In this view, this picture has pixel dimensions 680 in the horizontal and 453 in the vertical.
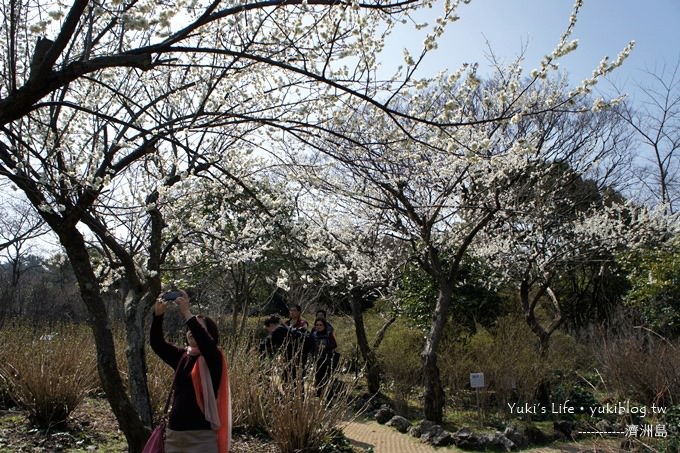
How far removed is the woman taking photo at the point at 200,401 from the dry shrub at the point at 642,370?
16.3 feet

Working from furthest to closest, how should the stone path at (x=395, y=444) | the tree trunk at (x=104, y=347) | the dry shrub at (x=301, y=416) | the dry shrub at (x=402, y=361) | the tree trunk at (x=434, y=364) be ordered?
the dry shrub at (x=402, y=361), the tree trunk at (x=434, y=364), the stone path at (x=395, y=444), the dry shrub at (x=301, y=416), the tree trunk at (x=104, y=347)

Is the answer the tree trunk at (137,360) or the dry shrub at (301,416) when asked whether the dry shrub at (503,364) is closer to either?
the dry shrub at (301,416)

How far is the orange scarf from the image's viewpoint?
3.22 meters

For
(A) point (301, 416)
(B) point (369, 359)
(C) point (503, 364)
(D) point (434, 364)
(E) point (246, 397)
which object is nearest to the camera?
(A) point (301, 416)

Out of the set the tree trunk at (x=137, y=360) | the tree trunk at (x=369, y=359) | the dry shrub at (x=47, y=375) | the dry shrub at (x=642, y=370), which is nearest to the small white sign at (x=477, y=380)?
the dry shrub at (x=642, y=370)

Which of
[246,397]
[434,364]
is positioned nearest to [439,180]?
[434,364]

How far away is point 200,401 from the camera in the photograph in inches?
128

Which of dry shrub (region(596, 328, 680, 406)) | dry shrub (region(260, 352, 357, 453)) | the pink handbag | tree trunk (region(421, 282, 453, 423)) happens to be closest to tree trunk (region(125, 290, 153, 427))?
dry shrub (region(260, 352, 357, 453))

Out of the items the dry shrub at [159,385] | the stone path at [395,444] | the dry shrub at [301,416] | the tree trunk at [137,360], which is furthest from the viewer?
the stone path at [395,444]

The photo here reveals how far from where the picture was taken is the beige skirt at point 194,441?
3232mm

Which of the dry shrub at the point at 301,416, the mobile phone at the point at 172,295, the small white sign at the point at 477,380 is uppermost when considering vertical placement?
the mobile phone at the point at 172,295

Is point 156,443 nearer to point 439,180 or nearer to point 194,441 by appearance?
point 194,441

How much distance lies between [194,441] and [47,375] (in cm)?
302

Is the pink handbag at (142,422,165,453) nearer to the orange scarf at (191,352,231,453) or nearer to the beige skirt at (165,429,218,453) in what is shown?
the beige skirt at (165,429,218,453)
